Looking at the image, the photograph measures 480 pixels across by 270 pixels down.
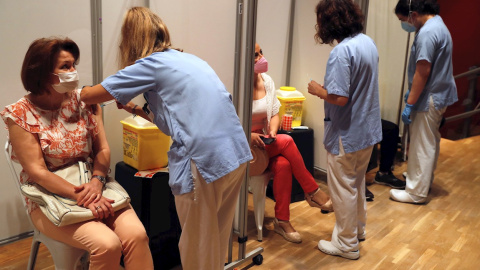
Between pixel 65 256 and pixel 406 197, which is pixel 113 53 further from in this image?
pixel 406 197

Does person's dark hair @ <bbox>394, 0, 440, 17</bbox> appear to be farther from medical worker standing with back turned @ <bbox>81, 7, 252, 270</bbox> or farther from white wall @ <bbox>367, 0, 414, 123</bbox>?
medical worker standing with back turned @ <bbox>81, 7, 252, 270</bbox>

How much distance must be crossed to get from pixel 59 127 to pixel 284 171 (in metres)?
1.58

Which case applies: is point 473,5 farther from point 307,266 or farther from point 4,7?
point 4,7

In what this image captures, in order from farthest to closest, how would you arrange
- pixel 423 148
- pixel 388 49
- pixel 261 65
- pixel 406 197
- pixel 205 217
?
pixel 388 49, pixel 406 197, pixel 423 148, pixel 261 65, pixel 205 217

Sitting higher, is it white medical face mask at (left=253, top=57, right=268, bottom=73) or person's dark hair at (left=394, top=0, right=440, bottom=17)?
person's dark hair at (left=394, top=0, right=440, bottom=17)

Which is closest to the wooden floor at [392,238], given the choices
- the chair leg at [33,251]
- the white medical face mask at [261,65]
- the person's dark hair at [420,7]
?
the chair leg at [33,251]

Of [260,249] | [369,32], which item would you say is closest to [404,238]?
[260,249]

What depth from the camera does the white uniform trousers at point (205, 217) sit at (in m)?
1.94

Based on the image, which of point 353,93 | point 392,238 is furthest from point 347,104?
point 392,238

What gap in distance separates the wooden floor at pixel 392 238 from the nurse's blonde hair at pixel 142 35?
1.46m

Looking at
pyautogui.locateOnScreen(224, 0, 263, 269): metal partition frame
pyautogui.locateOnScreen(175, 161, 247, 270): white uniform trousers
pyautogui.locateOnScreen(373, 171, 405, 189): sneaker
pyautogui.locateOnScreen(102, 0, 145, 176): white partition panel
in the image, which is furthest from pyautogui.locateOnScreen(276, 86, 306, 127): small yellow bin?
pyautogui.locateOnScreen(175, 161, 247, 270): white uniform trousers

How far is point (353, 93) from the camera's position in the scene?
271 cm

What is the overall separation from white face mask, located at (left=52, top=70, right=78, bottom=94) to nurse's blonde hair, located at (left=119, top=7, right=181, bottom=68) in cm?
30

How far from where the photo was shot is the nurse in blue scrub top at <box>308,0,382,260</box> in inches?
104
